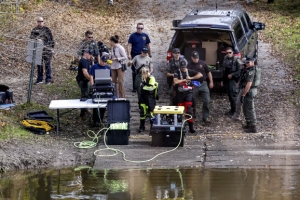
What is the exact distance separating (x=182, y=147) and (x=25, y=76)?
7535 mm

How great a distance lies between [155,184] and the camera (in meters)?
11.3

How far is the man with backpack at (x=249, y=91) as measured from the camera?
14141mm

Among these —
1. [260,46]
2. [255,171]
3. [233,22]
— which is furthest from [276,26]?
[255,171]

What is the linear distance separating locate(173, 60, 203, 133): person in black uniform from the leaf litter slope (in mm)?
661

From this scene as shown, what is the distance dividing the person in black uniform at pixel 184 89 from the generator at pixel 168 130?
2.90 ft

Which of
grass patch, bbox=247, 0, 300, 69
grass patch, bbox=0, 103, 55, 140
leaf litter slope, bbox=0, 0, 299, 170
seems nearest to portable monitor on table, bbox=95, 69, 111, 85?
leaf litter slope, bbox=0, 0, 299, 170

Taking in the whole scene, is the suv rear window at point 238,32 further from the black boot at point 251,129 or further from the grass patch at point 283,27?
the black boot at point 251,129

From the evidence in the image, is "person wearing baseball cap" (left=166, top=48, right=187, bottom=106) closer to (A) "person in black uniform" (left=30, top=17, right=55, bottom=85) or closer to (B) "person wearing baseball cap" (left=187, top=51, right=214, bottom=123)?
(B) "person wearing baseball cap" (left=187, top=51, right=214, bottom=123)

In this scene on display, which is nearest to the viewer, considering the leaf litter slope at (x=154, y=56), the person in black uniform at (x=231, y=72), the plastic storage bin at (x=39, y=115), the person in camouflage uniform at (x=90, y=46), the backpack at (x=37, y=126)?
the backpack at (x=37, y=126)

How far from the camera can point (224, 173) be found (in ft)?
38.5

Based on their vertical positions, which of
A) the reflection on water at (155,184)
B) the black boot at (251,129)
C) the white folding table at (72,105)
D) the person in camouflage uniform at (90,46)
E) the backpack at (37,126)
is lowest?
the reflection on water at (155,184)

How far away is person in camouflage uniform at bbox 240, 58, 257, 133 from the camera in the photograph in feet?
46.4

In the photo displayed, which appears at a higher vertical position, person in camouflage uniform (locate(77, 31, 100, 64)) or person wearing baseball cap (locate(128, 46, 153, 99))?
person in camouflage uniform (locate(77, 31, 100, 64))

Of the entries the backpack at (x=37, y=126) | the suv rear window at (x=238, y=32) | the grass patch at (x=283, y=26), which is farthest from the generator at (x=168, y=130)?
the grass patch at (x=283, y=26)
